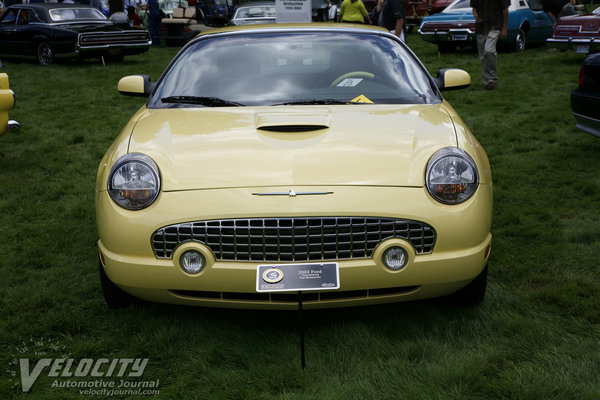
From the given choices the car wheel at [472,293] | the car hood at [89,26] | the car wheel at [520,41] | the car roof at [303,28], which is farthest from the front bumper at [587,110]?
the car hood at [89,26]

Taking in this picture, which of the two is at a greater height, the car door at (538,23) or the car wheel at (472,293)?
the car wheel at (472,293)

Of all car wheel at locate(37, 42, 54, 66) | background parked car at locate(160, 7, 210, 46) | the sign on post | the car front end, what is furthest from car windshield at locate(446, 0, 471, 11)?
car wheel at locate(37, 42, 54, 66)

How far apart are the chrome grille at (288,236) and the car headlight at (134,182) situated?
184 mm

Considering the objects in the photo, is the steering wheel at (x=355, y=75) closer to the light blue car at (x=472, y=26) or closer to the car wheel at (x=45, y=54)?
the light blue car at (x=472, y=26)

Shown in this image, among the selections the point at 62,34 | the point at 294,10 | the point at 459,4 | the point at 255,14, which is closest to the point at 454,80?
the point at 294,10

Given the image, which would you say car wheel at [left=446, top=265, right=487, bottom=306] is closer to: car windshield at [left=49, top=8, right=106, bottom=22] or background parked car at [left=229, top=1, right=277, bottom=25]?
background parked car at [left=229, top=1, right=277, bottom=25]

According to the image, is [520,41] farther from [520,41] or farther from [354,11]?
[354,11]

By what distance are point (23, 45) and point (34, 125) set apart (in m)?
7.22

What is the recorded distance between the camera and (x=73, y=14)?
15.3 meters

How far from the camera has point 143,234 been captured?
111 inches

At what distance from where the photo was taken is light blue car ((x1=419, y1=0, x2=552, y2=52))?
47.7ft

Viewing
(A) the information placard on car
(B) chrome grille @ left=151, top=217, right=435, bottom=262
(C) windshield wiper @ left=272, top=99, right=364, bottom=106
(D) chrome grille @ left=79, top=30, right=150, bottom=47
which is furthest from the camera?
(D) chrome grille @ left=79, top=30, right=150, bottom=47

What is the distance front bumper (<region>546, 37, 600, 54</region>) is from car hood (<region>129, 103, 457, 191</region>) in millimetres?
9775

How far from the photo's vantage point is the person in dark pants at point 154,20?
20.5 metres
